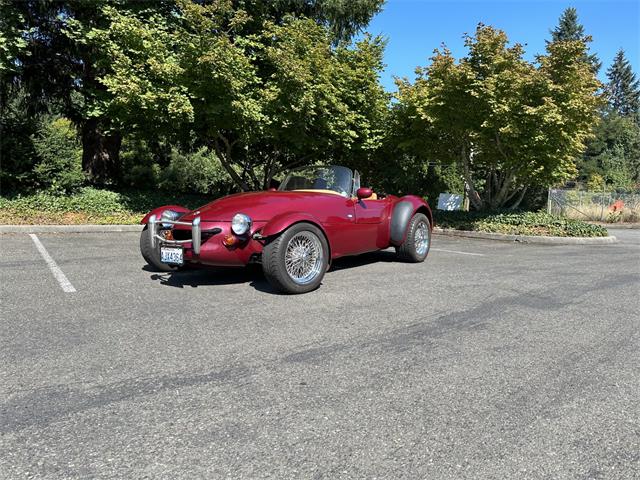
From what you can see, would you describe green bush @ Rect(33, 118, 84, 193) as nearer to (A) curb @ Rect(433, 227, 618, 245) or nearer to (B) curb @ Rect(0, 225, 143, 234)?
(B) curb @ Rect(0, 225, 143, 234)

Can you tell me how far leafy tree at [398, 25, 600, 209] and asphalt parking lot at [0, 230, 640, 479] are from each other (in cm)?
678

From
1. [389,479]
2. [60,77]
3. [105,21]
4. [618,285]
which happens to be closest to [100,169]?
[60,77]

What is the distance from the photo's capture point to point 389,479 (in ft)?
6.70

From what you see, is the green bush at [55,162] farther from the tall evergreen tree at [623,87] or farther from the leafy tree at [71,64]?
the tall evergreen tree at [623,87]

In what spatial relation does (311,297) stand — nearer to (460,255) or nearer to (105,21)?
(460,255)

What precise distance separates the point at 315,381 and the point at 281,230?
7.56ft

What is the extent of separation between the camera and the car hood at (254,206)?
5383mm

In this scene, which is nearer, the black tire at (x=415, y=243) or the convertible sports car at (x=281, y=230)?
the convertible sports car at (x=281, y=230)

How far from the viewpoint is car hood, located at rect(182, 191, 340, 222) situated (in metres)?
5.38

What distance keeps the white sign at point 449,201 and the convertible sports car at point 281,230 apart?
30.2 feet

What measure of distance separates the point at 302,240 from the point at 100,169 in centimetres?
1213

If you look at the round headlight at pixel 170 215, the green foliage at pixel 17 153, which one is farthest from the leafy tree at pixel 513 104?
the green foliage at pixel 17 153

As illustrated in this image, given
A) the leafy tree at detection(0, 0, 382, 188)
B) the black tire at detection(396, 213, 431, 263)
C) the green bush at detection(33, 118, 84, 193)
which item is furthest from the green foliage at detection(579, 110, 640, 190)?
the green bush at detection(33, 118, 84, 193)

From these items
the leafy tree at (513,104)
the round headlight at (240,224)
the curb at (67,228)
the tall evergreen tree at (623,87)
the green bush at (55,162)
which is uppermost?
the tall evergreen tree at (623,87)
